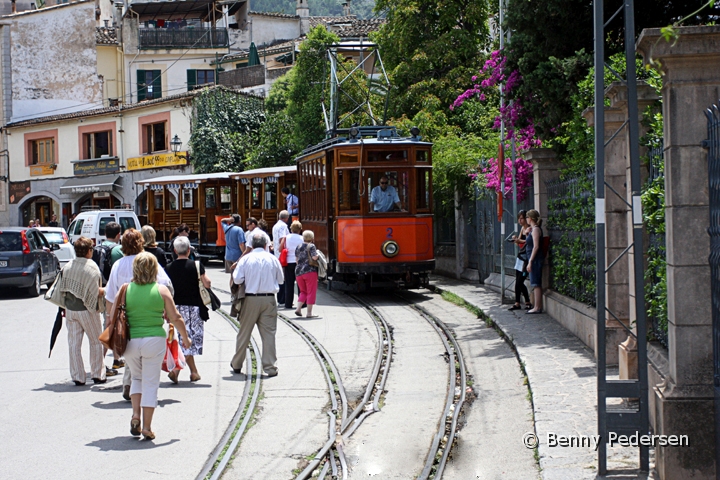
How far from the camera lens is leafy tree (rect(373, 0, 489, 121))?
2870 centimetres

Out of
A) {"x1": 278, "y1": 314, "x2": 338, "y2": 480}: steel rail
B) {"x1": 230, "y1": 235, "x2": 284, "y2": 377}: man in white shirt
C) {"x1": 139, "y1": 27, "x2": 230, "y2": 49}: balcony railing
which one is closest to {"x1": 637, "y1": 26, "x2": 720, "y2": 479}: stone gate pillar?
{"x1": 278, "y1": 314, "x2": 338, "y2": 480}: steel rail

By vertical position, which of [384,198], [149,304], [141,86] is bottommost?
[149,304]

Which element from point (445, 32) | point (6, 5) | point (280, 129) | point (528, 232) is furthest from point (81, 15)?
point (528, 232)

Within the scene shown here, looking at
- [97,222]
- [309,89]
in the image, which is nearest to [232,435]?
[97,222]

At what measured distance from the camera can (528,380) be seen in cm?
1028

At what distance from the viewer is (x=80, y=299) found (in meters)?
10.7

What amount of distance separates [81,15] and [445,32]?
95.9 feet

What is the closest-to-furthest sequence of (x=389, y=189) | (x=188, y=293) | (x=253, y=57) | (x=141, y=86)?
1. (x=188, y=293)
2. (x=389, y=189)
3. (x=253, y=57)
4. (x=141, y=86)

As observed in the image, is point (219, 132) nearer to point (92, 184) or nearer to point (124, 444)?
point (92, 184)

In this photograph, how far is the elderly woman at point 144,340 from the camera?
8.24 metres

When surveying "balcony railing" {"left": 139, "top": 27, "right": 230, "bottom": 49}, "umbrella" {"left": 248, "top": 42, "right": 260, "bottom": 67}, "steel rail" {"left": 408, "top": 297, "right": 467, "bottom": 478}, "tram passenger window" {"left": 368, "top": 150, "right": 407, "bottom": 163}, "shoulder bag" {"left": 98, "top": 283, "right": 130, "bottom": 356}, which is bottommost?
"steel rail" {"left": 408, "top": 297, "right": 467, "bottom": 478}

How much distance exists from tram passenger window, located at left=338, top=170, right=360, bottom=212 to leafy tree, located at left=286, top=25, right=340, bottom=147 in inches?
645

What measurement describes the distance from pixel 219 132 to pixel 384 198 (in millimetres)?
24345

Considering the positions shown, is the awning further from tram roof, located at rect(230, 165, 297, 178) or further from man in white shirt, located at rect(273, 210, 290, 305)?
man in white shirt, located at rect(273, 210, 290, 305)
